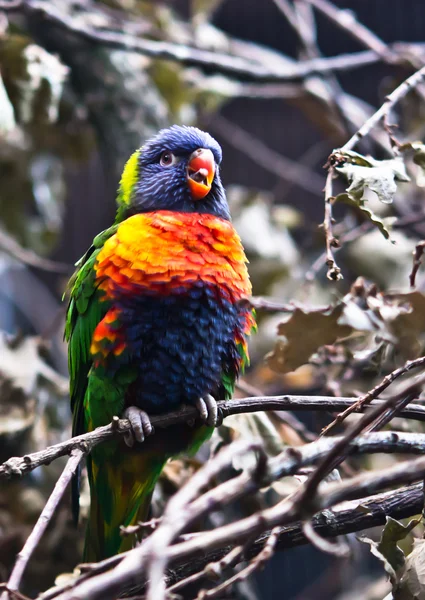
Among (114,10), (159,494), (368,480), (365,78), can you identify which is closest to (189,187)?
(159,494)

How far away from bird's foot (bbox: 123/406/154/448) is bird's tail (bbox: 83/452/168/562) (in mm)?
212

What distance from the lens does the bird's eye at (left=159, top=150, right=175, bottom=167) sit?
2242 millimetres

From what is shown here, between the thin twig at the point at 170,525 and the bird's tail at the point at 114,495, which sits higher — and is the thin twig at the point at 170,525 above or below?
below

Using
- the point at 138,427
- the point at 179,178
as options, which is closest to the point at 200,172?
the point at 179,178

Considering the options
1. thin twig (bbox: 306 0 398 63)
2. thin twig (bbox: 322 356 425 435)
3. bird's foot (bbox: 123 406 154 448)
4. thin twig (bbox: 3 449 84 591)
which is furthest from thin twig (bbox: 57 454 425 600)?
thin twig (bbox: 306 0 398 63)

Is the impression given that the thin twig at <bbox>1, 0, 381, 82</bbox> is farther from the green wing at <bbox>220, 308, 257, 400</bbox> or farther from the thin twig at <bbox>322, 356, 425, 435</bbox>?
the thin twig at <bbox>322, 356, 425, 435</bbox>

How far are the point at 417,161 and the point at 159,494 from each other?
1339mm

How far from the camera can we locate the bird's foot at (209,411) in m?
1.81

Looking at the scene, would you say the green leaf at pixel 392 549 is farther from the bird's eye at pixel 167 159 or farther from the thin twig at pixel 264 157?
the thin twig at pixel 264 157

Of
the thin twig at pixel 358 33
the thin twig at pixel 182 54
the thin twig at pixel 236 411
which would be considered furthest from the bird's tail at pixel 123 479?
the thin twig at pixel 358 33

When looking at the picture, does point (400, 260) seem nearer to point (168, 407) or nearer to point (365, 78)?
point (168, 407)

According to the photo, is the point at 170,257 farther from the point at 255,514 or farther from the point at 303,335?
the point at 255,514

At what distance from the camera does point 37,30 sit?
311 centimetres

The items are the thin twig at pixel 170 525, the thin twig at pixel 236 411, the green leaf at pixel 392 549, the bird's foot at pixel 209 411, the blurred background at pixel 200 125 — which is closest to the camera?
the thin twig at pixel 170 525
